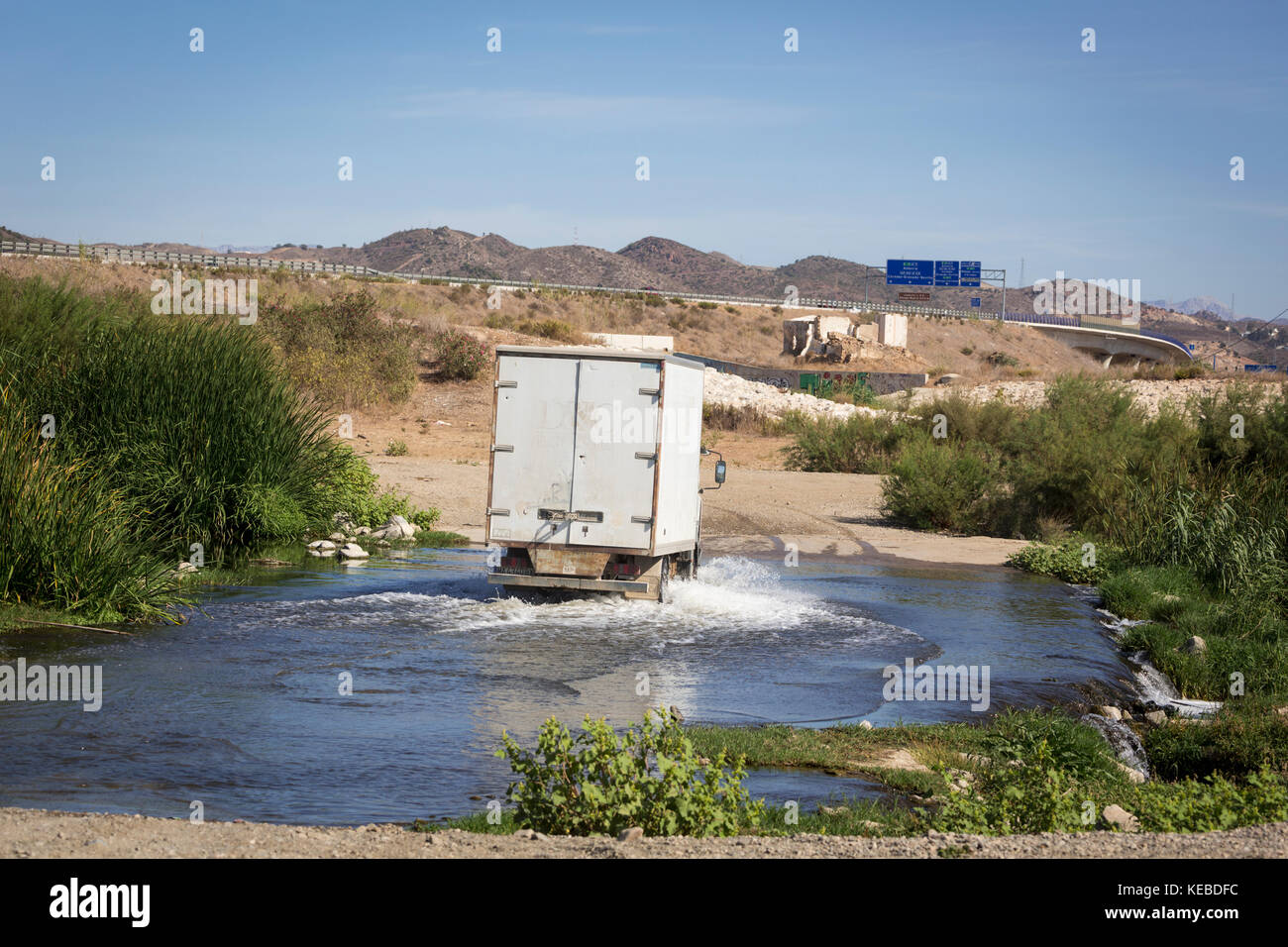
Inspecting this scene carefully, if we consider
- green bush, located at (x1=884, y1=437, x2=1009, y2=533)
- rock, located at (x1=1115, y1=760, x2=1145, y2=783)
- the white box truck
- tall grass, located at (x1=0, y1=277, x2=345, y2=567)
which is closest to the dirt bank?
green bush, located at (x1=884, y1=437, x2=1009, y2=533)

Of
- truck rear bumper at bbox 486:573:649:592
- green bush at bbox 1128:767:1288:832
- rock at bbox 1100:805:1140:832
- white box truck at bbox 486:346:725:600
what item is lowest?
rock at bbox 1100:805:1140:832

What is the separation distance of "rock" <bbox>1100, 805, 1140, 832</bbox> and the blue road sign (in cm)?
10804

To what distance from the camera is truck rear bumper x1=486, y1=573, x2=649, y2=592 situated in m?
14.9

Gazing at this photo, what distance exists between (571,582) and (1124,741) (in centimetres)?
679

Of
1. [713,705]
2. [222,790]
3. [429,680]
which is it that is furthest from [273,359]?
[222,790]

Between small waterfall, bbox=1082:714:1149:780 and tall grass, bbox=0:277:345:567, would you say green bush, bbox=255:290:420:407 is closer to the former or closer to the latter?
tall grass, bbox=0:277:345:567

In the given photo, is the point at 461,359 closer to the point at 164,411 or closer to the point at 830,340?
the point at 164,411

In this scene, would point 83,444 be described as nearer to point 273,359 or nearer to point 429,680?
point 273,359

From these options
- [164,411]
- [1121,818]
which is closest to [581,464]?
[164,411]

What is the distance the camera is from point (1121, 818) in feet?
24.9

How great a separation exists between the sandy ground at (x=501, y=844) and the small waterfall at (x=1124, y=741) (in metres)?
4.01

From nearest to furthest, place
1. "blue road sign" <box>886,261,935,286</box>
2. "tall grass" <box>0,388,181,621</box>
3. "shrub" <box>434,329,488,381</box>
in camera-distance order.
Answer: "tall grass" <box>0,388,181,621</box>, "shrub" <box>434,329,488,381</box>, "blue road sign" <box>886,261,935,286</box>
